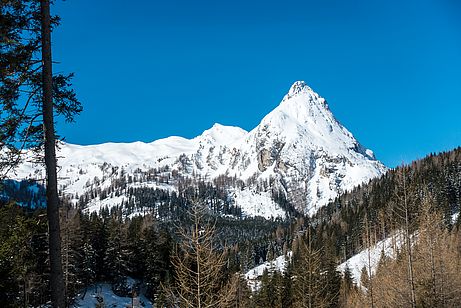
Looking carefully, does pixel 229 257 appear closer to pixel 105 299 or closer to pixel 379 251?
pixel 105 299

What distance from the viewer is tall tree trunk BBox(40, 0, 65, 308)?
949 cm

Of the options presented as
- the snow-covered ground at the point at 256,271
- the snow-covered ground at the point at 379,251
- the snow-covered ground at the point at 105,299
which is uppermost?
the snow-covered ground at the point at 379,251

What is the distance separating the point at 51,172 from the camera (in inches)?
390

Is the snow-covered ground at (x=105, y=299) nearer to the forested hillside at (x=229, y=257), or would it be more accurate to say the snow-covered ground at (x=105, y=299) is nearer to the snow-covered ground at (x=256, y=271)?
the forested hillside at (x=229, y=257)

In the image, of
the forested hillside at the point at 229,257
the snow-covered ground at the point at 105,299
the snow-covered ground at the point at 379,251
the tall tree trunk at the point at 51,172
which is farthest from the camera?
the snow-covered ground at the point at 105,299

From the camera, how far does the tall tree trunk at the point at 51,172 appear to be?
9.49 m

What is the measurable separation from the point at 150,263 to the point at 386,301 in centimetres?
4595

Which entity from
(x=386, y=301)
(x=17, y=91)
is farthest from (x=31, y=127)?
(x=386, y=301)

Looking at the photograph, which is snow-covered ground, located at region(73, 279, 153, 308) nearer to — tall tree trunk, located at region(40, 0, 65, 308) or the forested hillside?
the forested hillside

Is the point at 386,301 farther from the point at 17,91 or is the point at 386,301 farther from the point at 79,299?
the point at 79,299

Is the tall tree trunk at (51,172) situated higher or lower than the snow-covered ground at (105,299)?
higher

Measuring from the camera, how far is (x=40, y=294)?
46125 mm

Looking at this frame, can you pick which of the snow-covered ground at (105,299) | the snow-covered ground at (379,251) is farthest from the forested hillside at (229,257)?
the snow-covered ground at (105,299)

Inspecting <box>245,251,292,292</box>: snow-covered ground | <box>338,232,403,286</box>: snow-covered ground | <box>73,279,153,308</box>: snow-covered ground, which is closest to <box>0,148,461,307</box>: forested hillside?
<box>338,232,403,286</box>: snow-covered ground
